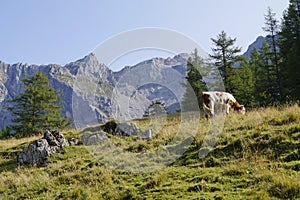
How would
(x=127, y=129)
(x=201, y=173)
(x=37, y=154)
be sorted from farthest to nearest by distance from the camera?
(x=127, y=129), (x=37, y=154), (x=201, y=173)

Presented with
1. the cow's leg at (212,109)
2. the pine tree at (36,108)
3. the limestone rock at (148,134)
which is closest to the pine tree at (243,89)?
the cow's leg at (212,109)

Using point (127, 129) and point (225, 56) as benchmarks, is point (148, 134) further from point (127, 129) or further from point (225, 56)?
point (225, 56)

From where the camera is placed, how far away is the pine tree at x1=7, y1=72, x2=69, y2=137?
3303 cm

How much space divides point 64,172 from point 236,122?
282 inches

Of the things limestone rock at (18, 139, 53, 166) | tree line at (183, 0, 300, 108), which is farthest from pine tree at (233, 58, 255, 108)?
→ limestone rock at (18, 139, 53, 166)

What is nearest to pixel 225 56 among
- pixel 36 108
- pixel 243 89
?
pixel 243 89

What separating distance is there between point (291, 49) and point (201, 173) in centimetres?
3008

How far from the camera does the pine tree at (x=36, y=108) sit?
33031 mm

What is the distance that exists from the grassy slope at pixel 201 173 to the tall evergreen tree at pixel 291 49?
2303cm

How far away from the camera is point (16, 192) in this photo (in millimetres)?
9266

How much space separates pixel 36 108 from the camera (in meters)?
34.6

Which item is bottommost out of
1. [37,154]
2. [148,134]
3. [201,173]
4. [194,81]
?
[201,173]

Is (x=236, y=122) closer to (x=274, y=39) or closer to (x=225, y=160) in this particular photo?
(x=225, y=160)

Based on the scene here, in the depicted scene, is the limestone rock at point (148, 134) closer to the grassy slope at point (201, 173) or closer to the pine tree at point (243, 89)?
the grassy slope at point (201, 173)
